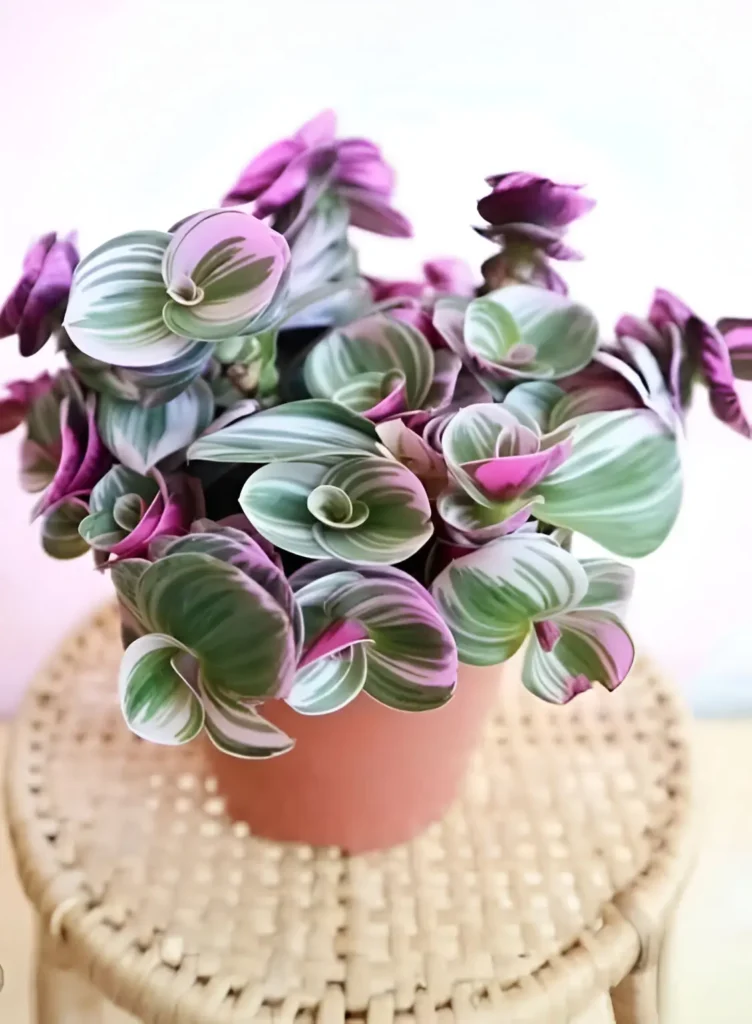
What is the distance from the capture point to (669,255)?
24.1 inches

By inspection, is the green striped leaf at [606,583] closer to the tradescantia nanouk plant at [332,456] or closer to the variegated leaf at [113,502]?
the tradescantia nanouk plant at [332,456]

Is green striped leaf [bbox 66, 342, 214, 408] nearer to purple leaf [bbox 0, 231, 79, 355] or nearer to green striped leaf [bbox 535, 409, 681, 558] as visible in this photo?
purple leaf [bbox 0, 231, 79, 355]

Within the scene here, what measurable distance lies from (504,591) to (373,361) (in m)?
0.10

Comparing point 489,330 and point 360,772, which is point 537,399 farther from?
point 360,772

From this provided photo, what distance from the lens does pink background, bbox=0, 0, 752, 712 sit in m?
0.55

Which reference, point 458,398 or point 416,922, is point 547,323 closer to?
point 458,398

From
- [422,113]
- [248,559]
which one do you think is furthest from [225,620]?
[422,113]

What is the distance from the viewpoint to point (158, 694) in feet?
1.00

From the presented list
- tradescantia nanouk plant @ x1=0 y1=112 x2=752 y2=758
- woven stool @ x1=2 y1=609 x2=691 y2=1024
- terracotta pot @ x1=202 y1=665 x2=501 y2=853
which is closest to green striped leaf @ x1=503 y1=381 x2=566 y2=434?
tradescantia nanouk plant @ x1=0 y1=112 x2=752 y2=758

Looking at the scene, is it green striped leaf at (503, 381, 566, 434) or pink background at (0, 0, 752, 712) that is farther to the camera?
pink background at (0, 0, 752, 712)

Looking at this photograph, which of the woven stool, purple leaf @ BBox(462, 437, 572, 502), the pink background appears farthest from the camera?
the pink background

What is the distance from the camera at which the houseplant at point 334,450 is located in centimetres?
29

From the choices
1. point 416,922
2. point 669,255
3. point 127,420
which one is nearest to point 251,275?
point 127,420

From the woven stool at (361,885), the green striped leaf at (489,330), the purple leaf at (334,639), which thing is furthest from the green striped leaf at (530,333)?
the woven stool at (361,885)
